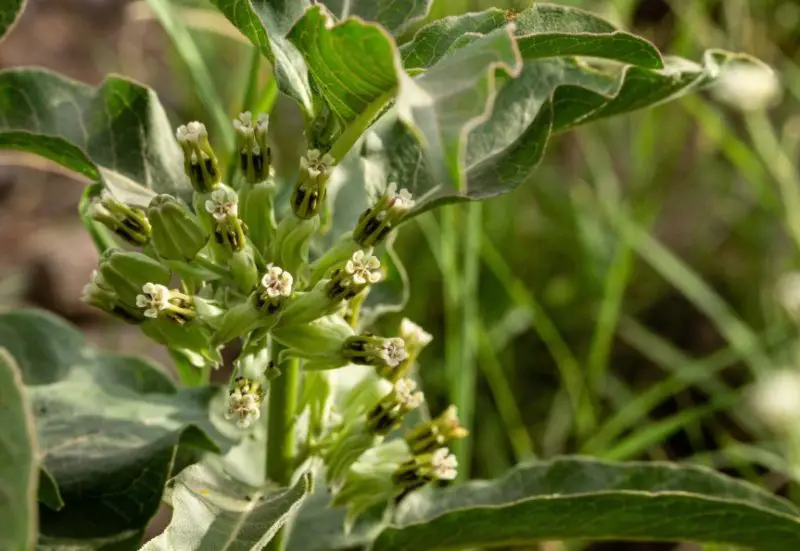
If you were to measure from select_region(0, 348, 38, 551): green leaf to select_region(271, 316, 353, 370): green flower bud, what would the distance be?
13.6 inches

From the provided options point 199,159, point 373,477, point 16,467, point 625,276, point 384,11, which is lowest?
point 16,467

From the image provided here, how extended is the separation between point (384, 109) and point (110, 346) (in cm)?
209

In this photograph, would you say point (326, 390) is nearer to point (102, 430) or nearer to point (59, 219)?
point (102, 430)

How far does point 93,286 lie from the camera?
0.97 meters

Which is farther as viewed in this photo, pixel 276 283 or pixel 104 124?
pixel 104 124

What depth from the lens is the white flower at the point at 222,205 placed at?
0.90 meters

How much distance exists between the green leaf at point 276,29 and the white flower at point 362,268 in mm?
154

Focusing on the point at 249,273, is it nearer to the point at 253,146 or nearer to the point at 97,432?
the point at 253,146

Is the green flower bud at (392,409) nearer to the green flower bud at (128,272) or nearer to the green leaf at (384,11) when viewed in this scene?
the green flower bud at (128,272)

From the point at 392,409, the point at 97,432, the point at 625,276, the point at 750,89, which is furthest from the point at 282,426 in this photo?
the point at 750,89

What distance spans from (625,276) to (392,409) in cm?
146

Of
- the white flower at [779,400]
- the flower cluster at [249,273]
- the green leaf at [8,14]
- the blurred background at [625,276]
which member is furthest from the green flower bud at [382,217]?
the white flower at [779,400]

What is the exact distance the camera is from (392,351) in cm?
94

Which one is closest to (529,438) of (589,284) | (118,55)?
(589,284)
